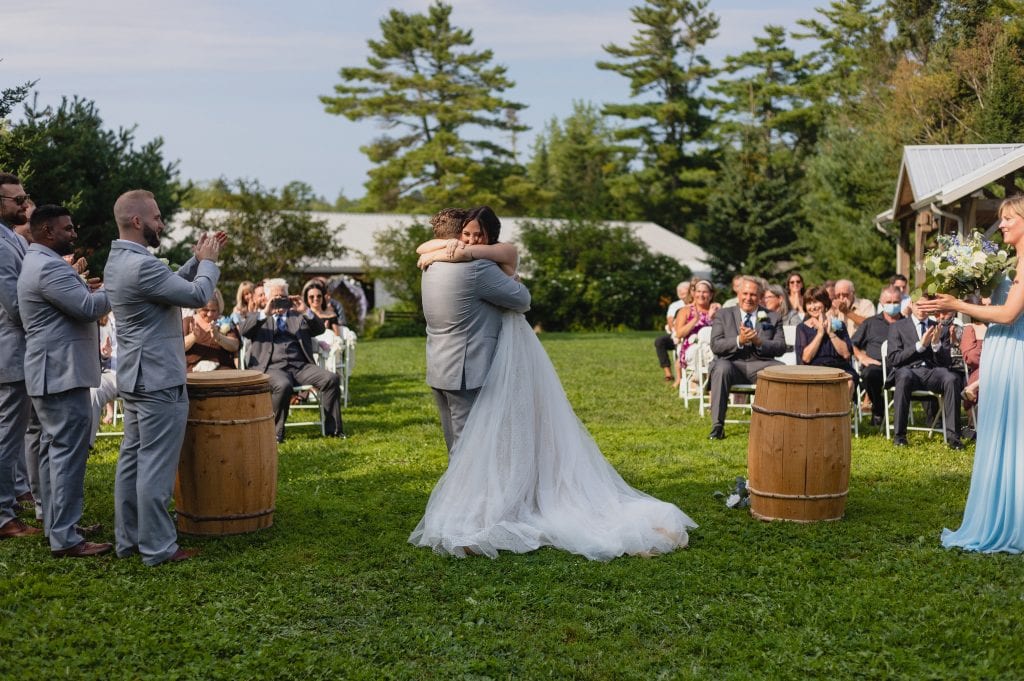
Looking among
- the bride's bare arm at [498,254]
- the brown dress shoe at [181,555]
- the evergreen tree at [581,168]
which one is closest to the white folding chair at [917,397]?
the bride's bare arm at [498,254]

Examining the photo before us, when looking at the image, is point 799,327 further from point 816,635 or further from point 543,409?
point 816,635

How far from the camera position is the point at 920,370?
31.9 feet

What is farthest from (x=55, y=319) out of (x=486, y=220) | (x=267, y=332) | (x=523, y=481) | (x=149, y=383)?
(x=267, y=332)

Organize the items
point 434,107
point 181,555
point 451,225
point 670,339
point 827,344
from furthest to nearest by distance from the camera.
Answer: point 434,107, point 670,339, point 827,344, point 451,225, point 181,555

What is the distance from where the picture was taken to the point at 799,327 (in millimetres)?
10430

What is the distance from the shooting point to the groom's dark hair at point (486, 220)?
6188mm

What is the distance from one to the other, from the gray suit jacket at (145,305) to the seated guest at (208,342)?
467 cm

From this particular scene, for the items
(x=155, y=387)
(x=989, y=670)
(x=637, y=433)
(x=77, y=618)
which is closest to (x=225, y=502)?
(x=155, y=387)

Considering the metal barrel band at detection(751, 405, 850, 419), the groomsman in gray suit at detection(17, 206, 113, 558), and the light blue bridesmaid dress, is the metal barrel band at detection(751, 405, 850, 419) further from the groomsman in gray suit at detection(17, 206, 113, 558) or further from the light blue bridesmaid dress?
the groomsman in gray suit at detection(17, 206, 113, 558)

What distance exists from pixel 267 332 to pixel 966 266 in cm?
683

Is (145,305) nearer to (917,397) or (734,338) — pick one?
(734,338)

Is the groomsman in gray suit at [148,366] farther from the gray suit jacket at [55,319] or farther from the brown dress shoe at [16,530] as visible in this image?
the brown dress shoe at [16,530]

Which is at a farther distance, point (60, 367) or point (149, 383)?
point (60, 367)

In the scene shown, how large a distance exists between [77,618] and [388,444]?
16.9ft
